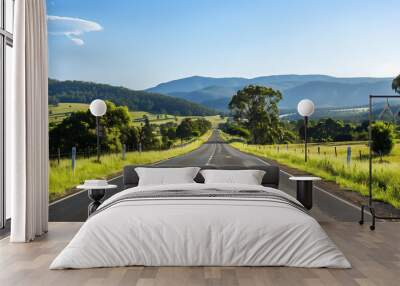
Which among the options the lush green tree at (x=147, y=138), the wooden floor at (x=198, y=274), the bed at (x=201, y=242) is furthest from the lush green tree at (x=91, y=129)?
the bed at (x=201, y=242)

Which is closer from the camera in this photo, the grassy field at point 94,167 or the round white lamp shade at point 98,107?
the grassy field at point 94,167

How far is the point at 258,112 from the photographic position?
25.5 ft

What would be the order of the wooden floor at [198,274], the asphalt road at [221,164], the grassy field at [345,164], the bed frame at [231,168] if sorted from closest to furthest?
the wooden floor at [198,274], the bed frame at [231,168], the asphalt road at [221,164], the grassy field at [345,164]

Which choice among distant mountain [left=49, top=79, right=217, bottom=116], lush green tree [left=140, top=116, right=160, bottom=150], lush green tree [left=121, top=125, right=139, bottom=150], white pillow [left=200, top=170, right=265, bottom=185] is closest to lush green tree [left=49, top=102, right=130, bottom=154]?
lush green tree [left=121, top=125, right=139, bottom=150]

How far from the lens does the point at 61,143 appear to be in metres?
7.50

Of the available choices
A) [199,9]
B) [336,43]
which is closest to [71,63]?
[199,9]

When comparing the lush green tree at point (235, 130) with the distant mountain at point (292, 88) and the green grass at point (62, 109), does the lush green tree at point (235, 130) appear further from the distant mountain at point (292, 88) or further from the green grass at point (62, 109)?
the green grass at point (62, 109)

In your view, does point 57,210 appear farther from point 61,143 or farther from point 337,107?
point 337,107

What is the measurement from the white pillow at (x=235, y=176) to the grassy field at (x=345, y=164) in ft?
3.74

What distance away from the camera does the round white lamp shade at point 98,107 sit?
762 centimetres

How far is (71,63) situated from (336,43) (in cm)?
387

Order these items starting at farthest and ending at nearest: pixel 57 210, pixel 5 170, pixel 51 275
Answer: pixel 57 210, pixel 5 170, pixel 51 275

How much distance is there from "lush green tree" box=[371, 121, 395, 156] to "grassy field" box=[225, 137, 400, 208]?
10cm

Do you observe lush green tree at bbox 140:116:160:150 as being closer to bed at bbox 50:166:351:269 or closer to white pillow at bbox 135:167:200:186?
white pillow at bbox 135:167:200:186
